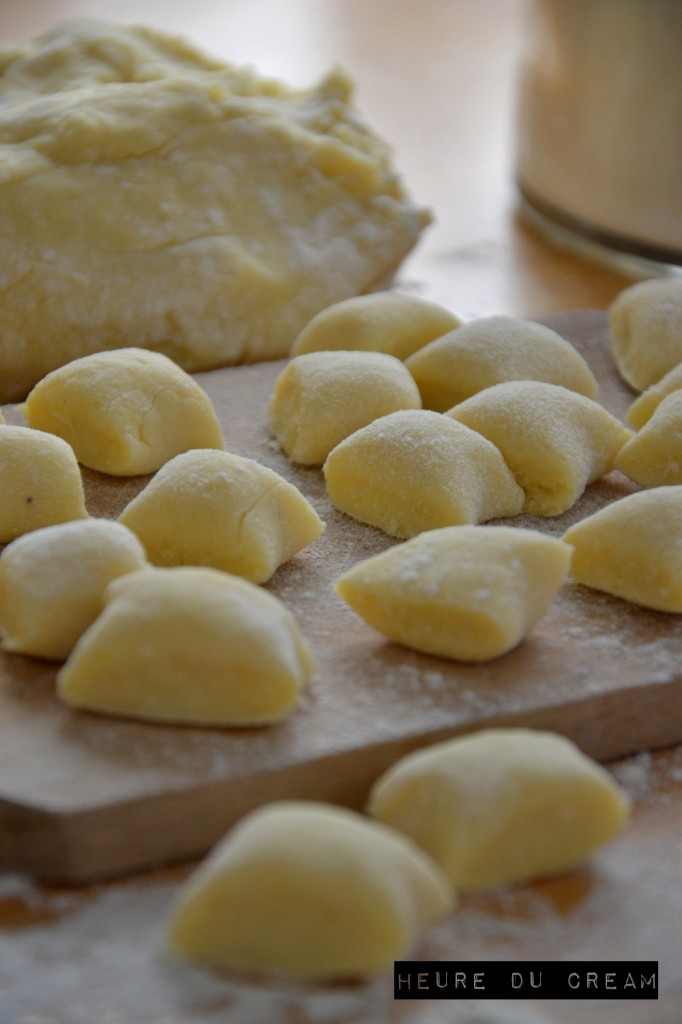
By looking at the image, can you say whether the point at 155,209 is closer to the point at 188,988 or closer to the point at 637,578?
the point at 637,578

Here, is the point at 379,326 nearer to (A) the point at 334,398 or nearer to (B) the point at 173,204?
(A) the point at 334,398

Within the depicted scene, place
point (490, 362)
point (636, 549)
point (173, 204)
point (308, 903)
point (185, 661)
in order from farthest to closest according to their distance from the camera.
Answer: point (173, 204) < point (490, 362) < point (636, 549) < point (185, 661) < point (308, 903)

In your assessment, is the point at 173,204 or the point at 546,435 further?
the point at 173,204

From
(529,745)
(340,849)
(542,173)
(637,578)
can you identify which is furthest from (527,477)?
(542,173)

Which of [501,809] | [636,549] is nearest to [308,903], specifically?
[501,809]

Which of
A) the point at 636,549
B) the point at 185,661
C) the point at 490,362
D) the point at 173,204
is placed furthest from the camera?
the point at 173,204

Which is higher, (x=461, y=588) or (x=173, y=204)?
(x=173, y=204)
